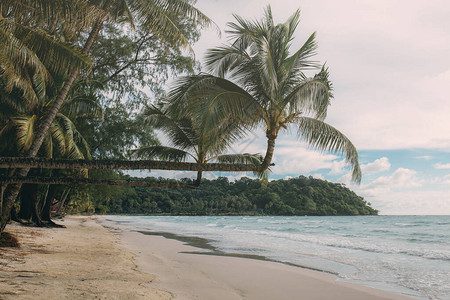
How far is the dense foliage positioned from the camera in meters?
64.6

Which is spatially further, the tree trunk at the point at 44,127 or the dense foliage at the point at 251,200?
the dense foliage at the point at 251,200

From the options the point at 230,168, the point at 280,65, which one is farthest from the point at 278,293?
the point at 280,65

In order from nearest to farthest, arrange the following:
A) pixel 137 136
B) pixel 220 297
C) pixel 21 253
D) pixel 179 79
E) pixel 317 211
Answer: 1. pixel 220 297
2. pixel 21 253
3. pixel 179 79
4. pixel 137 136
5. pixel 317 211

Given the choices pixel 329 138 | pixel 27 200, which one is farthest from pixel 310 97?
pixel 27 200

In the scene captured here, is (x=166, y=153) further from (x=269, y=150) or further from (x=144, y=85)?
(x=269, y=150)

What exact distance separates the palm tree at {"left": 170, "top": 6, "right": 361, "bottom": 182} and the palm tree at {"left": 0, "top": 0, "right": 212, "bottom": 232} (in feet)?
3.05

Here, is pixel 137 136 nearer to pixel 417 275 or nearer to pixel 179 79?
pixel 179 79

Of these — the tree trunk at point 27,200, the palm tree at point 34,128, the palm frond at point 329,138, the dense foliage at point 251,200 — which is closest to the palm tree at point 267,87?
the palm frond at point 329,138

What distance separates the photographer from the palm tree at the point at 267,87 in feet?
21.9

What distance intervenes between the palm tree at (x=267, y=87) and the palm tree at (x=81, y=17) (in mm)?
931

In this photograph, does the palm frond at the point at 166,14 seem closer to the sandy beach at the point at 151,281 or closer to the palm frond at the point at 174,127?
the palm frond at the point at 174,127

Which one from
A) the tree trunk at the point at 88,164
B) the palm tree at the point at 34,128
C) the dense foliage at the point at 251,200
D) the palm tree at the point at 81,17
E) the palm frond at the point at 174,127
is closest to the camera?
the tree trunk at the point at 88,164

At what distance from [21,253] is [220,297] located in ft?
14.4

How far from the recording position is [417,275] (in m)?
8.52
